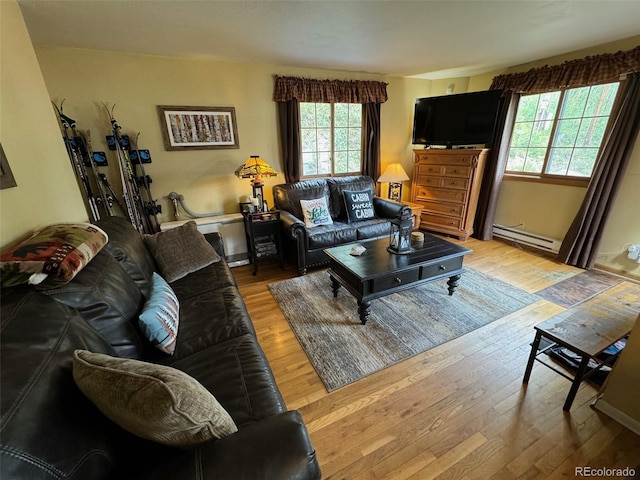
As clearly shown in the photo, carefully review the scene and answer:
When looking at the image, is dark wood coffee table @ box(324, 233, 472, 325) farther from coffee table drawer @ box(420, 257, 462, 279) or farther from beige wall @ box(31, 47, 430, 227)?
beige wall @ box(31, 47, 430, 227)

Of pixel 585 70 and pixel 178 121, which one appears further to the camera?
pixel 178 121

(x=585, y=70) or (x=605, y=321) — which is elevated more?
(x=585, y=70)

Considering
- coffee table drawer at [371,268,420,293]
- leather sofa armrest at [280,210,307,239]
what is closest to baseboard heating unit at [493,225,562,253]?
coffee table drawer at [371,268,420,293]

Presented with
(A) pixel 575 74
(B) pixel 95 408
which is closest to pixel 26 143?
(B) pixel 95 408

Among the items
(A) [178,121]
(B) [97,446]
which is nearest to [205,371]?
(B) [97,446]

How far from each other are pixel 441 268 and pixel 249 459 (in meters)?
2.05

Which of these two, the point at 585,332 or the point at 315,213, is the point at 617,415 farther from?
the point at 315,213

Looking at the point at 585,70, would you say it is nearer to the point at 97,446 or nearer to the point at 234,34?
the point at 234,34

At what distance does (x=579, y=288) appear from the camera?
2.65 metres

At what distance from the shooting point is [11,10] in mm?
1555

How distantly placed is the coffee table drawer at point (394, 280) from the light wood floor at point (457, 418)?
0.54 metres

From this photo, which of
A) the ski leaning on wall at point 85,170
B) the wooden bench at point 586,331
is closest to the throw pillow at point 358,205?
the wooden bench at point 586,331

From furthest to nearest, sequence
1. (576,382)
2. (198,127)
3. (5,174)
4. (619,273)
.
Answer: (198,127)
(619,273)
(576,382)
(5,174)

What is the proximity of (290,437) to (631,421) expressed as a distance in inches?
70.8
